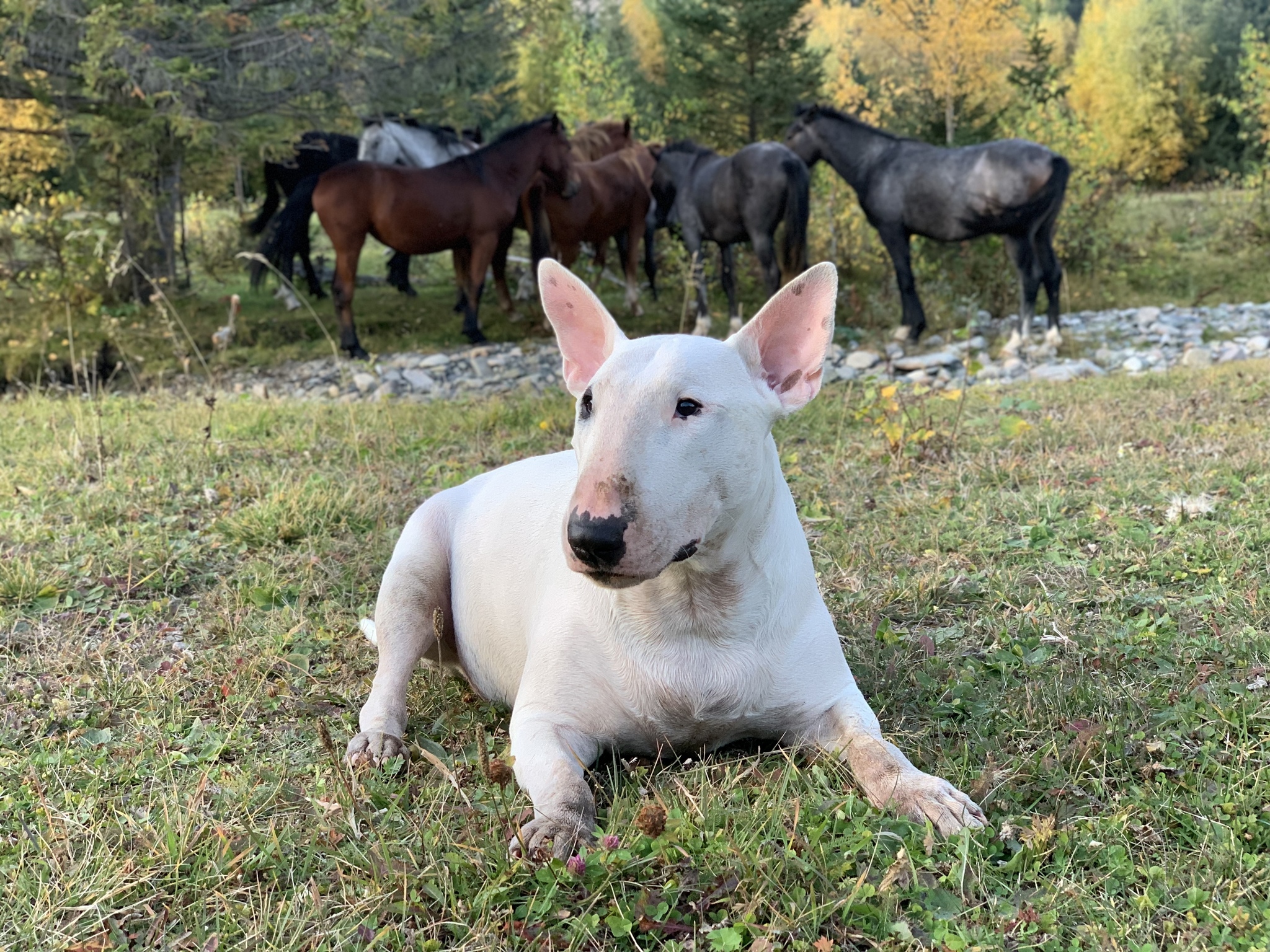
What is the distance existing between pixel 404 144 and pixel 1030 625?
12.2 m

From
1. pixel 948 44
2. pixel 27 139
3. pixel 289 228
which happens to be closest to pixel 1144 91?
pixel 948 44

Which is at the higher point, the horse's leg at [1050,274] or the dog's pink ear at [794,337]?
the dog's pink ear at [794,337]

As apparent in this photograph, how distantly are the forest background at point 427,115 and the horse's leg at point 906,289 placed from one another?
0.99m

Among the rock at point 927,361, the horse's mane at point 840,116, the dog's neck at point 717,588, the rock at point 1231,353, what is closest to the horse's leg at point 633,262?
the horse's mane at point 840,116

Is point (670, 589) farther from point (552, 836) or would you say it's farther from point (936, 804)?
point (936, 804)

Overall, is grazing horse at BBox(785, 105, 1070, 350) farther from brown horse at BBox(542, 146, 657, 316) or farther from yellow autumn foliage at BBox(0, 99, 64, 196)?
yellow autumn foliage at BBox(0, 99, 64, 196)

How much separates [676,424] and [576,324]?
60cm

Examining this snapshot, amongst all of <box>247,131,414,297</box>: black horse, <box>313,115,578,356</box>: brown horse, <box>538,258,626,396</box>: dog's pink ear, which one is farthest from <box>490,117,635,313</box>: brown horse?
<box>538,258,626,396</box>: dog's pink ear

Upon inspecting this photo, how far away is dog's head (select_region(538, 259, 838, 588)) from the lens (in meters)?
1.92

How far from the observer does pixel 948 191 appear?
1050 cm

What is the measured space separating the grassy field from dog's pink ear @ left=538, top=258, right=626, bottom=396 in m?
0.99

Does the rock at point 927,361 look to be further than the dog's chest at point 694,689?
Yes

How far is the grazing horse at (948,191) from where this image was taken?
33.0ft

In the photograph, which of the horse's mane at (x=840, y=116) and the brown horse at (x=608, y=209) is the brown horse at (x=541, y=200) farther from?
the horse's mane at (x=840, y=116)
